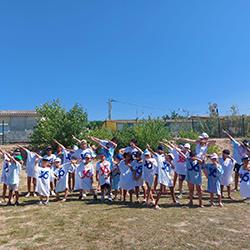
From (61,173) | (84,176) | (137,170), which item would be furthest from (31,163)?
(137,170)

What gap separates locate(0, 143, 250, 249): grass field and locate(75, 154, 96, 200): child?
89cm

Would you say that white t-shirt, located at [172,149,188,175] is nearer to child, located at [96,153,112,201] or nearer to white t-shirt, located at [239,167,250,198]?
white t-shirt, located at [239,167,250,198]

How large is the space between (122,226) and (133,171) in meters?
2.62

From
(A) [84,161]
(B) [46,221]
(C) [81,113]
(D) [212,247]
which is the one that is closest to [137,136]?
(C) [81,113]

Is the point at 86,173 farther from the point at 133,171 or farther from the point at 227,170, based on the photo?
the point at 227,170

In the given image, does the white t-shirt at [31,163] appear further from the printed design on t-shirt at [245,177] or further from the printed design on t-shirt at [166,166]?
the printed design on t-shirt at [245,177]

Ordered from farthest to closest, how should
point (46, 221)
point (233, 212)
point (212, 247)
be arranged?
point (233, 212) → point (46, 221) → point (212, 247)

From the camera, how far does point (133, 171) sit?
10.2 m

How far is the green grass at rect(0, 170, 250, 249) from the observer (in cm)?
670

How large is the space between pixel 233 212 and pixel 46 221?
443 centimetres

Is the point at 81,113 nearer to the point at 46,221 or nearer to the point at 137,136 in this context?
the point at 137,136

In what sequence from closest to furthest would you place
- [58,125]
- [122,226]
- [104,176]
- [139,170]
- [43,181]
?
[122,226] < [139,170] < [43,181] < [104,176] < [58,125]

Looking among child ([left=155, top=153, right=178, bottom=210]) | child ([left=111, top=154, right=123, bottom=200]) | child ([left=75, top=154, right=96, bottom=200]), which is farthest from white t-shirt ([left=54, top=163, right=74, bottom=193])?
child ([left=155, top=153, right=178, bottom=210])

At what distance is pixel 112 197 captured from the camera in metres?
11.1
